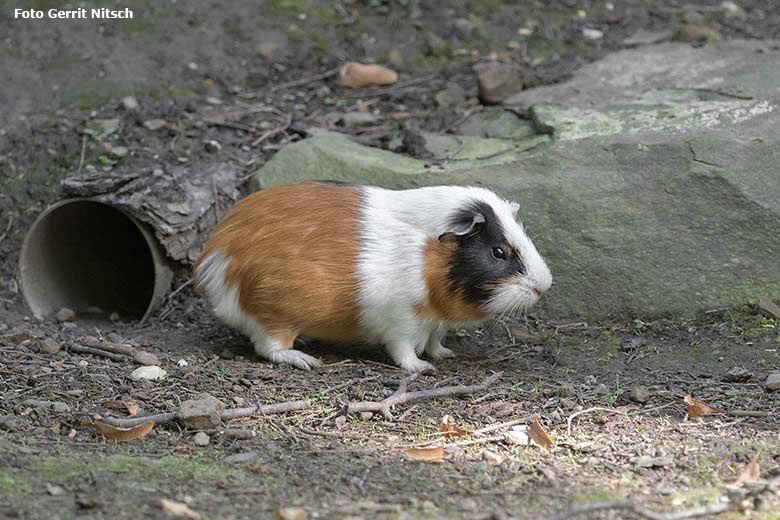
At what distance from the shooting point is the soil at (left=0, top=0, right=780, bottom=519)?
315cm

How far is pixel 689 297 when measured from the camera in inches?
205

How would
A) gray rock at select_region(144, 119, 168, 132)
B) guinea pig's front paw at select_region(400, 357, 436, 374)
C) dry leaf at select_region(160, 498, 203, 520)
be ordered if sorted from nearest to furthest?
dry leaf at select_region(160, 498, 203, 520), guinea pig's front paw at select_region(400, 357, 436, 374), gray rock at select_region(144, 119, 168, 132)

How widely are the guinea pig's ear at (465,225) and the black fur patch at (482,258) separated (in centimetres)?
1

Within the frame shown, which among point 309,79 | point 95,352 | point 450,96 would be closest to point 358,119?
point 450,96

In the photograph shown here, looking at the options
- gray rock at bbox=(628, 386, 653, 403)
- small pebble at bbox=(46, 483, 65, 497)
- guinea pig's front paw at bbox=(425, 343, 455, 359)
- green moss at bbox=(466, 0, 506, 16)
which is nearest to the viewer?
small pebble at bbox=(46, 483, 65, 497)

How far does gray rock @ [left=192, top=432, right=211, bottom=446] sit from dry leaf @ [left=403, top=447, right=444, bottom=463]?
74 cm

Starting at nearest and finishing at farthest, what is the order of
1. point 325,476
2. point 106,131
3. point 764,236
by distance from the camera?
1. point 325,476
2. point 764,236
3. point 106,131

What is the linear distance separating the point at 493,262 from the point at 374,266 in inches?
22.6

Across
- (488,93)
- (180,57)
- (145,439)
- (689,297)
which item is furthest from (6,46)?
(689,297)

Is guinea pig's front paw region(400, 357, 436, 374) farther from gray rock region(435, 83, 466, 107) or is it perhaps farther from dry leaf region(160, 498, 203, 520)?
gray rock region(435, 83, 466, 107)

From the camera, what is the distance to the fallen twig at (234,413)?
364 centimetres

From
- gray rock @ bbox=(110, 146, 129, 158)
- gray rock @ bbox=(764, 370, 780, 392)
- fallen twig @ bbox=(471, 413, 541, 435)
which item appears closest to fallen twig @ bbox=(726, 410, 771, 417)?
gray rock @ bbox=(764, 370, 780, 392)

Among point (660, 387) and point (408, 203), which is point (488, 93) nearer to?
point (408, 203)

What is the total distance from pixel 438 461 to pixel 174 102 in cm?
433
